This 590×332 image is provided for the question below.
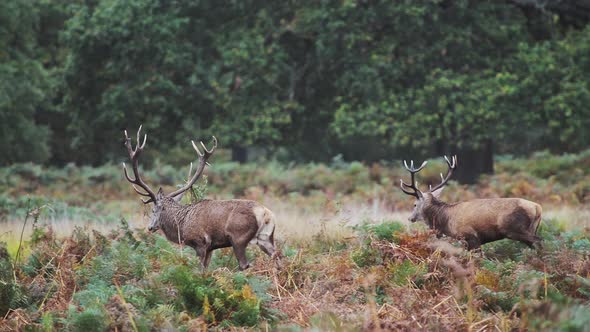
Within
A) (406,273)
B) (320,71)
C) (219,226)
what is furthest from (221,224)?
(320,71)

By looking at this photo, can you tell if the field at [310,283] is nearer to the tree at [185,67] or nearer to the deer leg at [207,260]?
the deer leg at [207,260]

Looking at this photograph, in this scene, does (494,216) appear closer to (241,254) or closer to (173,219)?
(241,254)

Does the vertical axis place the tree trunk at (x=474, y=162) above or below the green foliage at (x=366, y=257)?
below

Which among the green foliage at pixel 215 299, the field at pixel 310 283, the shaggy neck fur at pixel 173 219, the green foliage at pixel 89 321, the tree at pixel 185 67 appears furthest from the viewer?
the tree at pixel 185 67

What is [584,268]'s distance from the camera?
8680 mm

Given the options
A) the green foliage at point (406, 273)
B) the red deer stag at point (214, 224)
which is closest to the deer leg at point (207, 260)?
the red deer stag at point (214, 224)

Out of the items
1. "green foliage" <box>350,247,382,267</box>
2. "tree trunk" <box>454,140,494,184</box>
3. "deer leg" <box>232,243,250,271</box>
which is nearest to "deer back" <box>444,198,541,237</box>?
"green foliage" <box>350,247,382,267</box>

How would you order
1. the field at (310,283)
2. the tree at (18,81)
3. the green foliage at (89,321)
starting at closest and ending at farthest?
the green foliage at (89,321), the field at (310,283), the tree at (18,81)

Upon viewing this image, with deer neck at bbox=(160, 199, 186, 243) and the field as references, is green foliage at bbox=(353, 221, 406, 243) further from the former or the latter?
deer neck at bbox=(160, 199, 186, 243)

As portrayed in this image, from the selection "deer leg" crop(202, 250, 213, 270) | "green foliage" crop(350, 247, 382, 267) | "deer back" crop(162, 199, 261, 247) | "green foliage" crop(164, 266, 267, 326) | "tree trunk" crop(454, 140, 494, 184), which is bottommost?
"tree trunk" crop(454, 140, 494, 184)

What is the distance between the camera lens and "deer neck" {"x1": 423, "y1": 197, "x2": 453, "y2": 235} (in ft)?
35.8

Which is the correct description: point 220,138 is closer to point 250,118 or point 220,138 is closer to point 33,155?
point 250,118

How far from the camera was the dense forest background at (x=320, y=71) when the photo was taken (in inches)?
784

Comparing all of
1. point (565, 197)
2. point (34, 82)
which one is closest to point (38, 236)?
point (565, 197)
